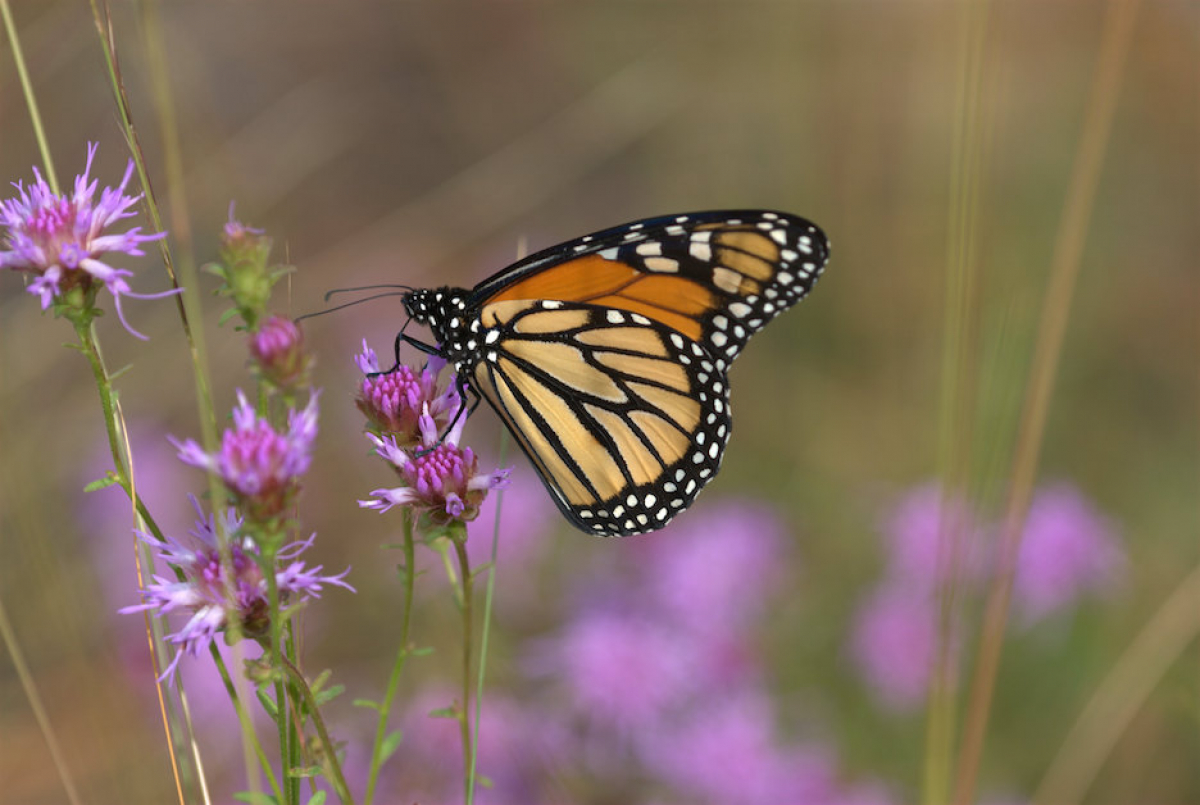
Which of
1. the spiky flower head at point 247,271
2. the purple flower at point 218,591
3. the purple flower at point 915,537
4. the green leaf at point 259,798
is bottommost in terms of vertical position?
the purple flower at point 915,537

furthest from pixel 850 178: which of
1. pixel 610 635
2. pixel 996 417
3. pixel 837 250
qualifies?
pixel 996 417

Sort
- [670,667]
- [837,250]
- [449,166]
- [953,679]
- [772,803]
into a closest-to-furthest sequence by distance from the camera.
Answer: [953,679] < [772,803] < [670,667] < [837,250] < [449,166]

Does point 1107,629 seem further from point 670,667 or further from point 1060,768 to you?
point 670,667

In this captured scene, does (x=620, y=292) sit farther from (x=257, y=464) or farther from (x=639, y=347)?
(x=257, y=464)

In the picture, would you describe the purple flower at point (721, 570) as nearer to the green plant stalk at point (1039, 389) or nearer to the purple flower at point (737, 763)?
the purple flower at point (737, 763)

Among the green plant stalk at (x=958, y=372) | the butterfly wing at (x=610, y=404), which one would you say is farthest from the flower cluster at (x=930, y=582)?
the green plant stalk at (x=958, y=372)
